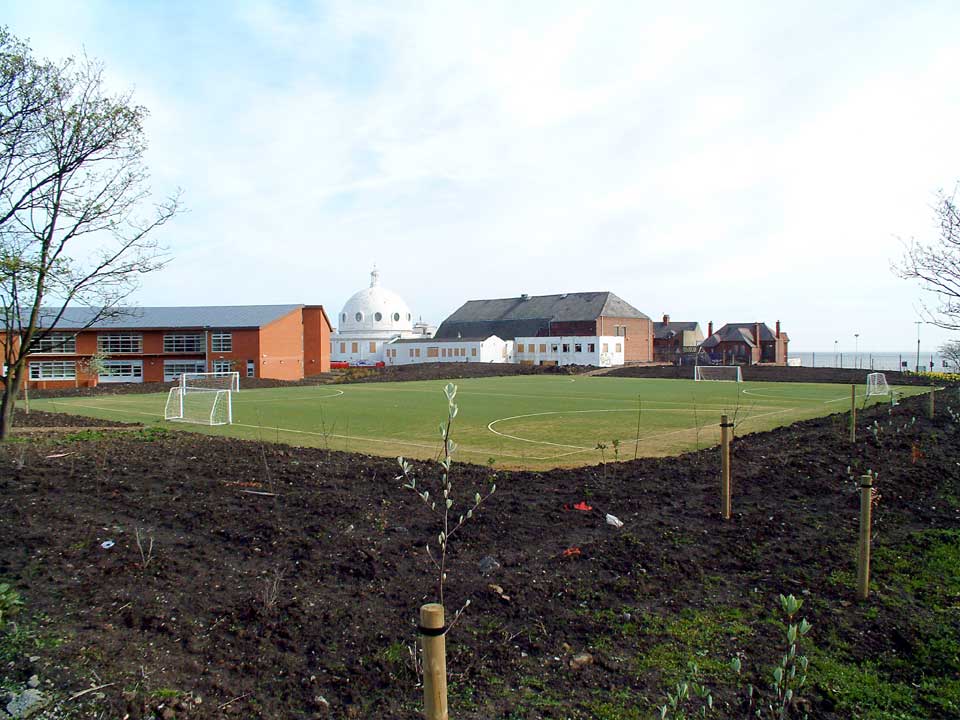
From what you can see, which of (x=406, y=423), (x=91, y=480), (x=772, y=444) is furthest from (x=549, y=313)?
(x=91, y=480)

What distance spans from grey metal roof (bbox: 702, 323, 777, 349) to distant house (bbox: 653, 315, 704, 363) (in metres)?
3.70

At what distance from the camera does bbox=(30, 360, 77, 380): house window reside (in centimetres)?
4969

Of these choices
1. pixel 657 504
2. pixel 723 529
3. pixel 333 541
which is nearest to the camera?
pixel 333 541

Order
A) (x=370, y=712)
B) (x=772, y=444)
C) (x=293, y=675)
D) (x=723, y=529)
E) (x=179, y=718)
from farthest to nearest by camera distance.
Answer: (x=772, y=444), (x=723, y=529), (x=293, y=675), (x=370, y=712), (x=179, y=718)

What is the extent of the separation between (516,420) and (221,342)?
38.8 m

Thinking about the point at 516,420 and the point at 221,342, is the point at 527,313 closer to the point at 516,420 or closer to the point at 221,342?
the point at 221,342

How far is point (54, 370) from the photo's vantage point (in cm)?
5025

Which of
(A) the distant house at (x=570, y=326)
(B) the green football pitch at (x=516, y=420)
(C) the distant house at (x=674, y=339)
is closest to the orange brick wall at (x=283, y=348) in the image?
(B) the green football pitch at (x=516, y=420)

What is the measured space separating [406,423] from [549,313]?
65.2 metres

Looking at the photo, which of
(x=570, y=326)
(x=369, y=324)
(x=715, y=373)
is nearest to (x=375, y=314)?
(x=369, y=324)

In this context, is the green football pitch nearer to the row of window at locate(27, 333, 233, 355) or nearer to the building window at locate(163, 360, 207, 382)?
the row of window at locate(27, 333, 233, 355)

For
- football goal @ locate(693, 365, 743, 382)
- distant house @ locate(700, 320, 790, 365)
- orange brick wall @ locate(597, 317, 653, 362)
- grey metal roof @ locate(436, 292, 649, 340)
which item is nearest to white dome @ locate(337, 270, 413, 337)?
grey metal roof @ locate(436, 292, 649, 340)

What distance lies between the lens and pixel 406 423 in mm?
20156

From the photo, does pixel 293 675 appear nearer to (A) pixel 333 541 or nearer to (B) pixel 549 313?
(A) pixel 333 541
